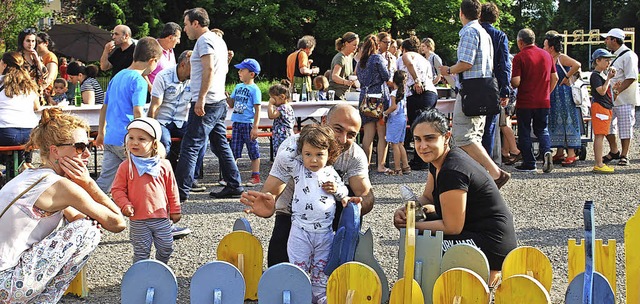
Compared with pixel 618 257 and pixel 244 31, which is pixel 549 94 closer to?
pixel 618 257

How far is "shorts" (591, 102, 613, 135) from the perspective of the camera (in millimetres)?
10570

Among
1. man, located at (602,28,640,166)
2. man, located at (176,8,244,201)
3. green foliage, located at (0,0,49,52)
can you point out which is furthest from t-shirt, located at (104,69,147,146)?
green foliage, located at (0,0,49,52)

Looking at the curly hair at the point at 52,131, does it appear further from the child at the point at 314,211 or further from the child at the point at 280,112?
the child at the point at 280,112

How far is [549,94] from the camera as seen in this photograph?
1046cm

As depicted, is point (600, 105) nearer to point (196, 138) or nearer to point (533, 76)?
point (533, 76)

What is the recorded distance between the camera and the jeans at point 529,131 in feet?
34.2

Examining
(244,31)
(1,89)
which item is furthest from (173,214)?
(244,31)

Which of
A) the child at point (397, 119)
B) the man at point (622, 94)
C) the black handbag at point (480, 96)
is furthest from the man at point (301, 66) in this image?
the man at point (622, 94)

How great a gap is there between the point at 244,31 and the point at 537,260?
3229cm

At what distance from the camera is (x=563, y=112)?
11.1 meters

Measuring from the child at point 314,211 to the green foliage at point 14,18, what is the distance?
25130 mm

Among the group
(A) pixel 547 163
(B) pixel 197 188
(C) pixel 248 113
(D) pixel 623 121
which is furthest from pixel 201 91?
(D) pixel 623 121

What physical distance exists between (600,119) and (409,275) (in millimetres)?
7919

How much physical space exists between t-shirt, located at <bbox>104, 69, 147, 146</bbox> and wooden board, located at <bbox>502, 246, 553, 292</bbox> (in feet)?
13.0
